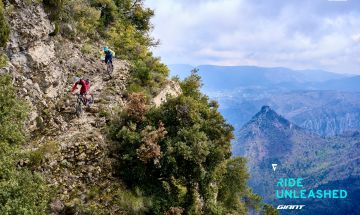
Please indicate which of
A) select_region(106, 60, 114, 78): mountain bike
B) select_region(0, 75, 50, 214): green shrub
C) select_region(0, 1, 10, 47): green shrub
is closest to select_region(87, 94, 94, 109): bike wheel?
select_region(106, 60, 114, 78): mountain bike

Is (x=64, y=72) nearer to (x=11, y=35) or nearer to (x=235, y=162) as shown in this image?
(x=11, y=35)

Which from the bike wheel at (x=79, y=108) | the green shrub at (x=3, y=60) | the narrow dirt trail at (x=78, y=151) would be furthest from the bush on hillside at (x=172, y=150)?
the green shrub at (x=3, y=60)

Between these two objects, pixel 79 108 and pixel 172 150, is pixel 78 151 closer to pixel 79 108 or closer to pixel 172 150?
pixel 79 108

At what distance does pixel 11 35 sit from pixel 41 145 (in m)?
6.97

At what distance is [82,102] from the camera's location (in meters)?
24.2

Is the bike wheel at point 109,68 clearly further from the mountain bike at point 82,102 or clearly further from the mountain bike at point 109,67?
the mountain bike at point 82,102

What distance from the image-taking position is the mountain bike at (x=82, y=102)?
77.3ft

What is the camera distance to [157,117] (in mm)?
22625

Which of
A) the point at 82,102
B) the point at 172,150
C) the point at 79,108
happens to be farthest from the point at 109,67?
the point at 172,150

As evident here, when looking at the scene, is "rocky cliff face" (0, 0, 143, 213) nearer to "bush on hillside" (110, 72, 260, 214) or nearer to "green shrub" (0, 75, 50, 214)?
"bush on hillside" (110, 72, 260, 214)

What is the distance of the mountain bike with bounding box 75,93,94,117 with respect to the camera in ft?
77.3

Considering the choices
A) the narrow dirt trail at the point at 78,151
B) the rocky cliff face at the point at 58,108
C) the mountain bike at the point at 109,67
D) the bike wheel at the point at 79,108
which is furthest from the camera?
the mountain bike at the point at 109,67

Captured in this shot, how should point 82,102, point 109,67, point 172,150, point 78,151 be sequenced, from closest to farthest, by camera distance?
point 78,151 → point 172,150 → point 82,102 → point 109,67

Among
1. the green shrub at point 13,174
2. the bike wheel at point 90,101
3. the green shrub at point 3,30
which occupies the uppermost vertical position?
the green shrub at point 3,30
